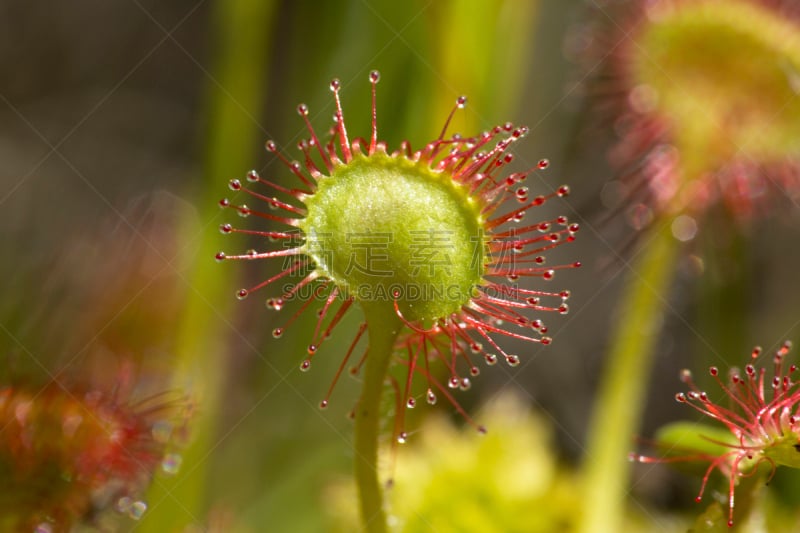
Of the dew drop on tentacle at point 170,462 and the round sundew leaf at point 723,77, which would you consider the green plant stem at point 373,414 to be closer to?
the dew drop on tentacle at point 170,462

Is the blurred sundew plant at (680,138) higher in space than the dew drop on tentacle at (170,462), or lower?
higher

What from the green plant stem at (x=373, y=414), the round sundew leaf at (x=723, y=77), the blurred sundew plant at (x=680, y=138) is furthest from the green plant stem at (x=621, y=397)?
the green plant stem at (x=373, y=414)

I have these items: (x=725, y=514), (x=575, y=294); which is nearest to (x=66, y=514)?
(x=725, y=514)

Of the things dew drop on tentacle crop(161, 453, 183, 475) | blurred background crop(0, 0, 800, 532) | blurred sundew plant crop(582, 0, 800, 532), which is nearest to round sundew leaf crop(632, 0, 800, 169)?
blurred sundew plant crop(582, 0, 800, 532)

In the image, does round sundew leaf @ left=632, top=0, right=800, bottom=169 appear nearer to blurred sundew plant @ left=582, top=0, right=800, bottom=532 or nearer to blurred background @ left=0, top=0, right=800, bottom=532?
blurred sundew plant @ left=582, top=0, right=800, bottom=532

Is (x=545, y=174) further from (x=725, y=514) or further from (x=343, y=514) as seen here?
(x=725, y=514)

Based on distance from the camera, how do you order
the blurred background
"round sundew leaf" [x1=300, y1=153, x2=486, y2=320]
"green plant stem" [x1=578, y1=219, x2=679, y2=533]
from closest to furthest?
"round sundew leaf" [x1=300, y1=153, x2=486, y2=320] → "green plant stem" [x1=578, y1=219, x2=679, y2=533] → the blurred background
